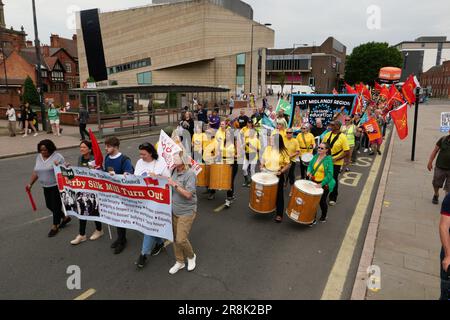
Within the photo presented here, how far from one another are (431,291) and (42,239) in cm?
567

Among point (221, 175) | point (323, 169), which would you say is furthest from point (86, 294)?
point (323, 169)

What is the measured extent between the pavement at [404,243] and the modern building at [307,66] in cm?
7502

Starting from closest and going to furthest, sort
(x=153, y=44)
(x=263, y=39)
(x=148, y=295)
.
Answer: (x=148, y=295), (x=153, y=44), (x=263, y=39)

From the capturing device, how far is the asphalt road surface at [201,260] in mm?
3904

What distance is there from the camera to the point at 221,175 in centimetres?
648

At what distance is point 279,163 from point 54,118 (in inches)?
555

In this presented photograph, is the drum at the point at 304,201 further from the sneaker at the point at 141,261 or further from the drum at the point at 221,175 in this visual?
the sneaker at the point at 141,261

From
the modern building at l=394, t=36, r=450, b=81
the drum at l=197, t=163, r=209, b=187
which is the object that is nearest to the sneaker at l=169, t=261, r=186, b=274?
the drum at l=197, t=163, r=209, b=187

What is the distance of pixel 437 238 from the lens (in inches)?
208

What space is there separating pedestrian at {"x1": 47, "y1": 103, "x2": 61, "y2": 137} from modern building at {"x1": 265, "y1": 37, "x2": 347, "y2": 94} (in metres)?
69.1

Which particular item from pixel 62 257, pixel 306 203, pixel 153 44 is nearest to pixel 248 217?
pixel 306 203

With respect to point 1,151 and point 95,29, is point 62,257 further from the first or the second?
point 95,29

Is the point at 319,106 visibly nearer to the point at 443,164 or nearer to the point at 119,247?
the point at 443,164
